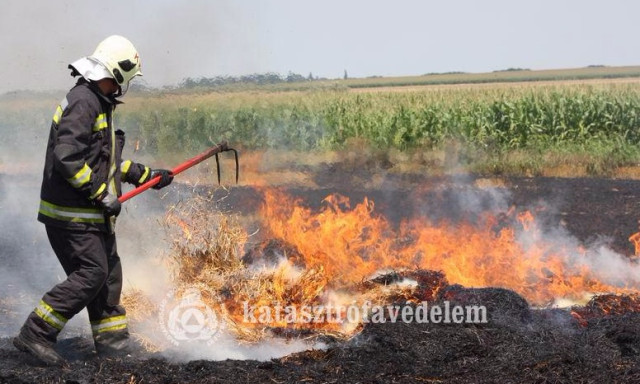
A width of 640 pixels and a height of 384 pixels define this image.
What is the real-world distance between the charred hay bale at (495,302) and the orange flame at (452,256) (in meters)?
1.12

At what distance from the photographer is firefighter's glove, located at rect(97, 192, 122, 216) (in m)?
5.23

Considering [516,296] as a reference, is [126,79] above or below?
above

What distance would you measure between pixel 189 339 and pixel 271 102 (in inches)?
368

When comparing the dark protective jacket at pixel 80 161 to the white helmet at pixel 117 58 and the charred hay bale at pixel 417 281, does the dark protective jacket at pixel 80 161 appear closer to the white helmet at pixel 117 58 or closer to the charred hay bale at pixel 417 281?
the white helmet at pixel 117 58

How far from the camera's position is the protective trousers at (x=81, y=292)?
5133 mm

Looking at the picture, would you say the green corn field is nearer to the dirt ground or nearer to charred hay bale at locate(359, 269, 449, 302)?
charred hay bale at locate(359, 269, 449, 302)

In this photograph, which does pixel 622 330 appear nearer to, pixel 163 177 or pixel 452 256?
pixel 452 256

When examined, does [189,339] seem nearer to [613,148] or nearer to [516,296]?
[516,296]

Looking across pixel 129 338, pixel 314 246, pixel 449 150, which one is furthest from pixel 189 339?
pixel 449 150

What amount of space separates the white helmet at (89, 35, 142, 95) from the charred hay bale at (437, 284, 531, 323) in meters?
2.98

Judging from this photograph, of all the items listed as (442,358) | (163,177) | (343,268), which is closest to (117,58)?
(163,177)

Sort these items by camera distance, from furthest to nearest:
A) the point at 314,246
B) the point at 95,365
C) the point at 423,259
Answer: the point at 423,259 < the point at 314,246 < the point at 95,365

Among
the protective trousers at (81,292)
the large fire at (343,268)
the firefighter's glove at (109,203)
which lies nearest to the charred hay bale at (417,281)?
the large fire at (343,268)

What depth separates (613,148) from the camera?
16406 mm
